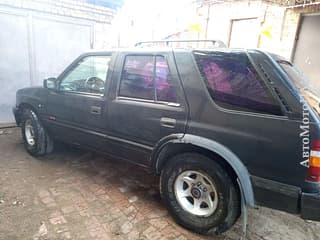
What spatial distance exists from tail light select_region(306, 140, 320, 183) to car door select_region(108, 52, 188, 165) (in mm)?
1064

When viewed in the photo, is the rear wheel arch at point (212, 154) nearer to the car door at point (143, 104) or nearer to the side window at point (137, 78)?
the car door at point (143, 104)

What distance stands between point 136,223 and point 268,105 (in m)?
1.73

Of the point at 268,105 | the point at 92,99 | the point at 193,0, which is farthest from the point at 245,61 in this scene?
the point at 193,0

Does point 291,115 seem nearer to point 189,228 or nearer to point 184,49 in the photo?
point 184,49

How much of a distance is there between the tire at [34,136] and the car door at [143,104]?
157 cm

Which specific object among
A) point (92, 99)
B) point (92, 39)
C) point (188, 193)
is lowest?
point (188, 193)

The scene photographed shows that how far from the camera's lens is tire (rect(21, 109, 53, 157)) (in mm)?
3984

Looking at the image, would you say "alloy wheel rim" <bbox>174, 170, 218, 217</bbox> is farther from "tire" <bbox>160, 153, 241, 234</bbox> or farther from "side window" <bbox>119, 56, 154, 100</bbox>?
"side window" <bbox>119, 56, 154, 100</bbox>

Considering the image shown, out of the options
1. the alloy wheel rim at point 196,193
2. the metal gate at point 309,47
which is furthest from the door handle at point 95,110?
the metal gate at point 309,47

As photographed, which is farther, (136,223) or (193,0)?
(193,0)

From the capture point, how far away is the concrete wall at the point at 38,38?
570 centimetres

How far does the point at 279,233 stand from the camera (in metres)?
2.59

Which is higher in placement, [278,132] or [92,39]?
[92,39]

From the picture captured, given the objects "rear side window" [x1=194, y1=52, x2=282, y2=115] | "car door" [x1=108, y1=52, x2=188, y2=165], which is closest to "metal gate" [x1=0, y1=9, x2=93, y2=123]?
"car door" [x1=108, y1=52, x2=188, y2=165]
